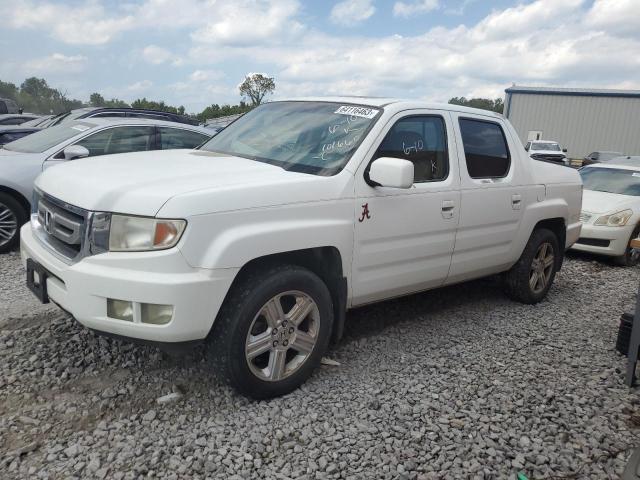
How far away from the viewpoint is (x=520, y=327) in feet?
15.5

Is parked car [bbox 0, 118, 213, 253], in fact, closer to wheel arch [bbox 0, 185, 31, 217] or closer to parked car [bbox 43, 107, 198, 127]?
wheel arch [bbox 0, 185, 31, 217]

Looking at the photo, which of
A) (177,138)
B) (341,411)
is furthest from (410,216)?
(177,138)

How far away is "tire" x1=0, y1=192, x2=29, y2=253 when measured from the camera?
604cm

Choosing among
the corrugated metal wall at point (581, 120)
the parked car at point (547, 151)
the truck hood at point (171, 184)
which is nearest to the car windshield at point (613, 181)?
the truck hood at point (171, 184)

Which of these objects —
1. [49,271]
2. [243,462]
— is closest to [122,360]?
[49,271]

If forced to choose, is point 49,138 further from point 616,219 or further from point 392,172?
point 616,219

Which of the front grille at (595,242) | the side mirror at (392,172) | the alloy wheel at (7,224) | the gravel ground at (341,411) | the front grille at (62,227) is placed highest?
the side mirror at (392,172)

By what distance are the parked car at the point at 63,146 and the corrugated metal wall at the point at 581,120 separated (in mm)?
32888

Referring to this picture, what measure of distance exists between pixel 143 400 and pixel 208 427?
0.49m

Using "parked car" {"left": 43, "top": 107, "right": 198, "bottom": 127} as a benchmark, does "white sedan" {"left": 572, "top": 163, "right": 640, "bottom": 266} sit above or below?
below

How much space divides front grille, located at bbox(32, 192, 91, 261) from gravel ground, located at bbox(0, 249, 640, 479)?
2.71 feet

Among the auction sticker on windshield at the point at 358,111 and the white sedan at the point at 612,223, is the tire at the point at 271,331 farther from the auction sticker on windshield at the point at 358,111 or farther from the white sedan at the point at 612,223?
the white sedan at the point at 612,223

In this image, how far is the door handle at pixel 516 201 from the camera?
15.4ft

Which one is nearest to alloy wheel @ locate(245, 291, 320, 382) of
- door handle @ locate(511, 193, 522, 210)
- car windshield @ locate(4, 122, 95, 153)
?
door handle @ locate(511, 193, 522, 210)
